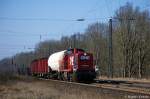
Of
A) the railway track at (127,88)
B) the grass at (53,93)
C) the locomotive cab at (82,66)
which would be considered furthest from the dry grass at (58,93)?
the locomotive cab at (82,66)

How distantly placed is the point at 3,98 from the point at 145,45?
2235 inches

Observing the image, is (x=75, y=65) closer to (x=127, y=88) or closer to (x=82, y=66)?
(x=82, y=66)

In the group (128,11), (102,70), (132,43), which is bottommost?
(102,70)

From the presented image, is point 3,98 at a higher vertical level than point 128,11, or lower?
lower

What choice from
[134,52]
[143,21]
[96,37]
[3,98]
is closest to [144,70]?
[134,52]

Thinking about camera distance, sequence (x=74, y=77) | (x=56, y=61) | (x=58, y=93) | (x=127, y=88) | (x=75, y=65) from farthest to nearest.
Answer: (x=56, y=61)
(x=75, y=65)
(x=74, y=77)
(x=127, y=88)
(x=58, y=93)

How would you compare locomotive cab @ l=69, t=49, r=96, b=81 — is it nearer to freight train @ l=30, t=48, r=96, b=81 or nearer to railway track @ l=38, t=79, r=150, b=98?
freight train @ l=30, t=48, r=96, b=81

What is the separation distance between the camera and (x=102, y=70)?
9019 centimetres

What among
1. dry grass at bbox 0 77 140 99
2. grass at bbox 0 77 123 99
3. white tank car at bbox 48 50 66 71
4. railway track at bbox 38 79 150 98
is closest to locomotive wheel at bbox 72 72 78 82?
white tank car at bbox 48 50 66 71

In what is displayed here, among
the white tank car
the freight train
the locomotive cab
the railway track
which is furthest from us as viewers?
the white tank car

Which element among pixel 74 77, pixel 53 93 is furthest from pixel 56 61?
pixel 53 93

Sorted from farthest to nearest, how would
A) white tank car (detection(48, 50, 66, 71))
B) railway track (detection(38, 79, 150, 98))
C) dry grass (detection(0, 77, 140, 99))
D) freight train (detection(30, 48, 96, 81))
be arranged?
white tank car (detection(48, 50, 66, 71)) → freight train (detection(30, 48, 96, 81)) → railway track (detection(38, 79, 150, 98)) → dry grass (detection(0, 77, 140, 99))

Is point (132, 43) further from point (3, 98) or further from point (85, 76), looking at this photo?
point (3, 98)

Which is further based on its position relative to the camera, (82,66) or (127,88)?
(82,66)
